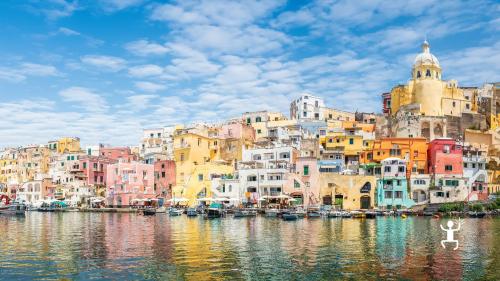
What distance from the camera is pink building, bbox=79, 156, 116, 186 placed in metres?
96.6

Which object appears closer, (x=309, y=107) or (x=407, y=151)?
(x=407, y=151)

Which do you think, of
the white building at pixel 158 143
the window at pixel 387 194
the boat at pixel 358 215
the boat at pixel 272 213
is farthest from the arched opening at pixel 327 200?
the white building at pixel 158 143

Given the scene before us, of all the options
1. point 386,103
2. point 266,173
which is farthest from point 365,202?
point 386,103

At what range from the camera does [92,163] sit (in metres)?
97.8

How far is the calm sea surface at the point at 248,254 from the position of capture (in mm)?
25812

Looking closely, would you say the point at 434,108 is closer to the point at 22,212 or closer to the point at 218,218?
the point at 218,218

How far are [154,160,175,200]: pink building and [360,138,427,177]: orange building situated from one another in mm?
31680

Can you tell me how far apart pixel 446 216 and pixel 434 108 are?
31.6 m

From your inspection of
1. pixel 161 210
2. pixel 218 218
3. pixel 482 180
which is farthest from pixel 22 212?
pixel 482 180

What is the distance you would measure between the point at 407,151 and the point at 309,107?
101 feet

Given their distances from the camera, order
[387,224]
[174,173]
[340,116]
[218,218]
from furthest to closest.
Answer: [340,116] < [174,173] < [218,218] < [387,224]

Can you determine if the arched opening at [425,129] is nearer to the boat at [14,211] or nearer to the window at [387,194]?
the window at [387,194]

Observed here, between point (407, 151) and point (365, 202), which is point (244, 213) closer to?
point (365, 202)

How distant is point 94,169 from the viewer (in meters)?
97.9
